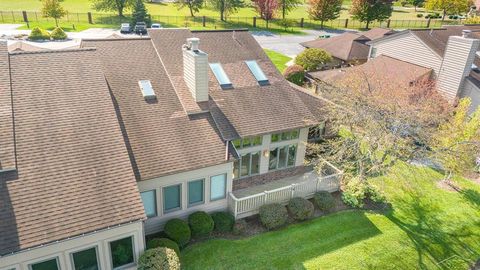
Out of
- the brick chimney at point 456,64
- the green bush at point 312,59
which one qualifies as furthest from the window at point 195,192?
the green bush at point 312,59

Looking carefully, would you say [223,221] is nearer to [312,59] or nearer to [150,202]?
[150,202]

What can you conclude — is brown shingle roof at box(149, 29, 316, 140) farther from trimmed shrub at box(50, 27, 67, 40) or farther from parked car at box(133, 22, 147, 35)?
trimmed shrub at box(50, 27, 67, 40)

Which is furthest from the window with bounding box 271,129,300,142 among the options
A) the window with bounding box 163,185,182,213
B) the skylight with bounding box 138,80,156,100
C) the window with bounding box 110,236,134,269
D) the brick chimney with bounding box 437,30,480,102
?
the brick chimney with bounding box 437,30,480,102

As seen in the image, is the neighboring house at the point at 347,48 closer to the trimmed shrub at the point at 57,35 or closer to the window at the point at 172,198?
the window at the point at 172,198

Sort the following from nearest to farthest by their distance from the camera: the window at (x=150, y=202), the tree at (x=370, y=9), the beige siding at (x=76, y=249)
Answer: the beige siding at (x=76, y=249) < the window at (x=150, y=202) < the tree at (x=370, y=9)

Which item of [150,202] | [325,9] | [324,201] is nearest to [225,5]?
[325,9]
